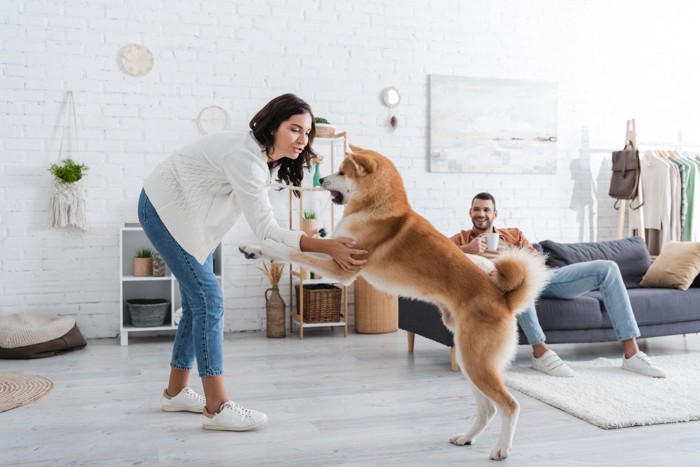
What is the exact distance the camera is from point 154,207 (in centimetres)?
231

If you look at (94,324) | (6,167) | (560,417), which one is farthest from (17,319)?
(560,417)

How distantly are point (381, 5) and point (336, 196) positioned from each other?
312cm

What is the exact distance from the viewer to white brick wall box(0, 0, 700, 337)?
423 cm

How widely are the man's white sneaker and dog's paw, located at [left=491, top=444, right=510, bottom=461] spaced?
59.2 inches

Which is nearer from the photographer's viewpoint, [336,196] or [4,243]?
[336,196]

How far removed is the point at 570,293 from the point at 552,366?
18.0 inches

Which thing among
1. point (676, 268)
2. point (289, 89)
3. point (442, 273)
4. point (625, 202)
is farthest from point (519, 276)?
point (625, 202)

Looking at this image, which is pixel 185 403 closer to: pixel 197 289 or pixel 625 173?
pixel 197 289

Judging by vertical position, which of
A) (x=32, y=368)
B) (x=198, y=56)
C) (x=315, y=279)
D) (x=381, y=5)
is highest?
(x=381, y=5)

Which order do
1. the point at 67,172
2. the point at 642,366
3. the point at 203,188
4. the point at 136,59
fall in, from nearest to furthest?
the point at 203,188, the point at 642,366, the point at 67,172, the point at 136,59

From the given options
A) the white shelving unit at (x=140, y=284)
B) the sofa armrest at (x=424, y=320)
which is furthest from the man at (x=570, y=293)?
the white shelving unit at (x=140, y=284)

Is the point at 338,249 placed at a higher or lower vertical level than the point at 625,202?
lower

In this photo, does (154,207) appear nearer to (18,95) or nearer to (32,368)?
(32,368)

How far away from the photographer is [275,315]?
4.42 m
